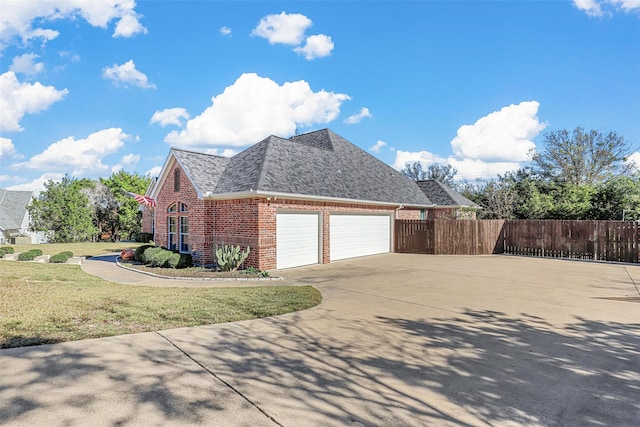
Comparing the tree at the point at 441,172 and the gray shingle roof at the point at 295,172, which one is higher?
the tree at the point at 441,172

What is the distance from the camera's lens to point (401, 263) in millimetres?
15391

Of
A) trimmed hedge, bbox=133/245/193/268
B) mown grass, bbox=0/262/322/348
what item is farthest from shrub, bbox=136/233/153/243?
mown grass, bbox=0/262/322/348

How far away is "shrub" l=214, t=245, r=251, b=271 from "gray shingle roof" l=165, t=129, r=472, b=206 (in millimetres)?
2247

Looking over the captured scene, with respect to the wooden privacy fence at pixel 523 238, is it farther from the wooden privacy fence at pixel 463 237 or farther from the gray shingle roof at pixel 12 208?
the gray shingle roof at pixel 12 208

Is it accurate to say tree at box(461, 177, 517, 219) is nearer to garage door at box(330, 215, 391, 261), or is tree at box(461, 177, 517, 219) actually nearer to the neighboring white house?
garage door at box(330, 215, 391, 261)

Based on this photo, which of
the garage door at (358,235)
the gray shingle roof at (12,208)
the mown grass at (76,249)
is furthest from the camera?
the gray shingle roof at (12,208)

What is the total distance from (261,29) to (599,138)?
34.5 m

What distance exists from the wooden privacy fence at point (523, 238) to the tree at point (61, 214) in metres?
26.9

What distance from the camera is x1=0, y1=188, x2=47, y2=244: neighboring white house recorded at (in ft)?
112

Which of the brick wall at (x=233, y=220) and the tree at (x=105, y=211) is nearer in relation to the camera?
the brick wall at (x=233, y=220)

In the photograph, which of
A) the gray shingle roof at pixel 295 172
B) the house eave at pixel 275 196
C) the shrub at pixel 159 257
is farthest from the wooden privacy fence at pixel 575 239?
the shrub at pixel 159 257

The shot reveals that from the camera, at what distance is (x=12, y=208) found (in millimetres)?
→ 37844

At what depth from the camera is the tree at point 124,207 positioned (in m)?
34.2

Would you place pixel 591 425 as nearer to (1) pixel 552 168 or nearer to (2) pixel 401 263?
(2) pixel 401 263
